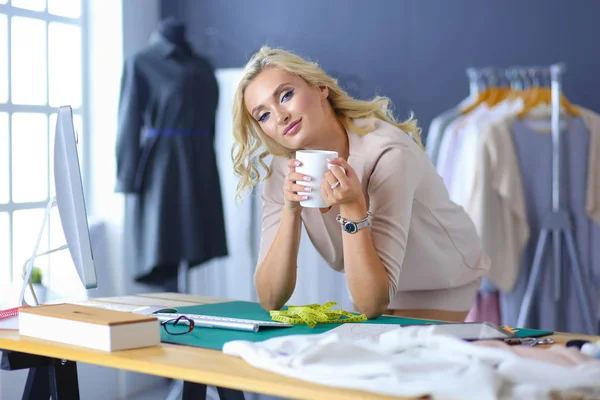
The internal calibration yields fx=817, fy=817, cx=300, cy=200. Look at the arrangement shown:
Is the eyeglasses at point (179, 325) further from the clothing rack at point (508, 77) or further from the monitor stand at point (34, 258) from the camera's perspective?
the clothing rack at point (508, 77)

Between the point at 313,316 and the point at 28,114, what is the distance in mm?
2276

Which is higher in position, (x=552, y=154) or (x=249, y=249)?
(x=552, y=154)

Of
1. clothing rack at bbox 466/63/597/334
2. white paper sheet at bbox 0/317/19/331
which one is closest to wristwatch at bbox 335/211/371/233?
white paper sheet at bbox 0/317/19/331

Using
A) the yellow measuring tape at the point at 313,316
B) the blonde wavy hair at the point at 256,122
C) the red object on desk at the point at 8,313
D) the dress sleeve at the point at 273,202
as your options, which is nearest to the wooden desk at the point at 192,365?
the red object on desk at the point at 8,313

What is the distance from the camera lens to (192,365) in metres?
1.30

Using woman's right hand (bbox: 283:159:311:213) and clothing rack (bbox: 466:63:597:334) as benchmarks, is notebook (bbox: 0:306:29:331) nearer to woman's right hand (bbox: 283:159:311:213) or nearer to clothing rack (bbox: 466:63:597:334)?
woman's right hand (bbox: 283:159:311:213)

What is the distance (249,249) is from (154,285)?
0.53 m

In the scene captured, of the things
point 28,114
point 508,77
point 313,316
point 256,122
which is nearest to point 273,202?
point 256,122

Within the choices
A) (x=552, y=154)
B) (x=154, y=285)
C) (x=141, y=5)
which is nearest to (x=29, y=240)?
(x=154, y=285)

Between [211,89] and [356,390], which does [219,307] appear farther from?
[211,89]

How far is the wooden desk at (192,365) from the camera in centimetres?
117

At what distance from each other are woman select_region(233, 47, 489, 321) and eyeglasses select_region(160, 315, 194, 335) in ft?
1.15

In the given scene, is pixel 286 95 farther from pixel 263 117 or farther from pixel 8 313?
pixel 8 313

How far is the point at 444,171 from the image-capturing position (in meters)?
3.55
